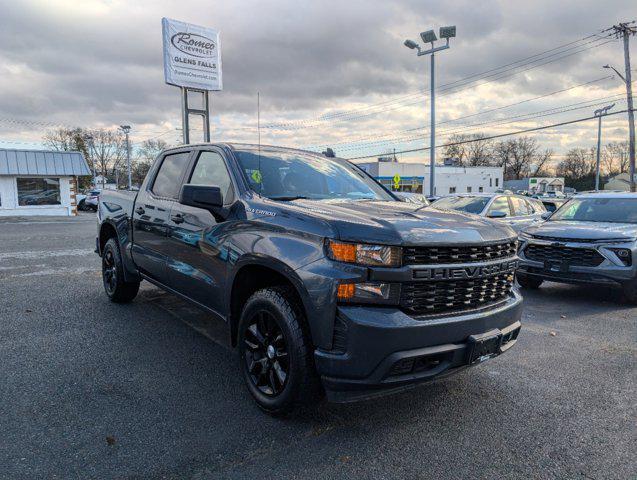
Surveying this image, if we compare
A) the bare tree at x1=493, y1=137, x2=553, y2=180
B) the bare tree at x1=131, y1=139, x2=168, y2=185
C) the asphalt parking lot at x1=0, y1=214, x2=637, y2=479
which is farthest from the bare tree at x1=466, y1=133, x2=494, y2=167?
the asphalt parking lot at x1=0, y1=214, x2=637, y2=479

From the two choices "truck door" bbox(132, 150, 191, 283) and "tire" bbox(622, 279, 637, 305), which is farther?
"tire" bbox(622, 279, 637, 305)

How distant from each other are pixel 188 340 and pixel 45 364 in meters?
1.26

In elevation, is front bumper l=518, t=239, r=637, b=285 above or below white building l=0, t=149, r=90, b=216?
below

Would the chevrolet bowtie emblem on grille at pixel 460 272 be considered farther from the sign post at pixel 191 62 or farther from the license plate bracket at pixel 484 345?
the sign post at pixel 191 62

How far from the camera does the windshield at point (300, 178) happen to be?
3.81 meters

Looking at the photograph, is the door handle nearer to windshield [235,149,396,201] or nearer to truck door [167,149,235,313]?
truck door [167,149,235,313]

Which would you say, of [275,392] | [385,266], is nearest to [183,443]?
[275,392]

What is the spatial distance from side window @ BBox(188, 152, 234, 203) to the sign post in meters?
19.8

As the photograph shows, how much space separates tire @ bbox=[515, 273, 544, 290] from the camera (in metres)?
7.49

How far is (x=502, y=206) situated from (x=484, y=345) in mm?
8589

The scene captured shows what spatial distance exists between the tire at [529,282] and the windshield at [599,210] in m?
1.18

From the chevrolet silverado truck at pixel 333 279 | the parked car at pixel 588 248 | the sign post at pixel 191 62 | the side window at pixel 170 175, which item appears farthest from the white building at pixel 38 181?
the chevrolet silverado truck at pixel 333 279

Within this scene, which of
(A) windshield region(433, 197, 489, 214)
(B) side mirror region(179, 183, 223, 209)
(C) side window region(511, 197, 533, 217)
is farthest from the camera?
(C) side window region(511, 197, 533, 217)

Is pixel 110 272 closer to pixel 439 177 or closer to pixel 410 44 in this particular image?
pixel 410 44
